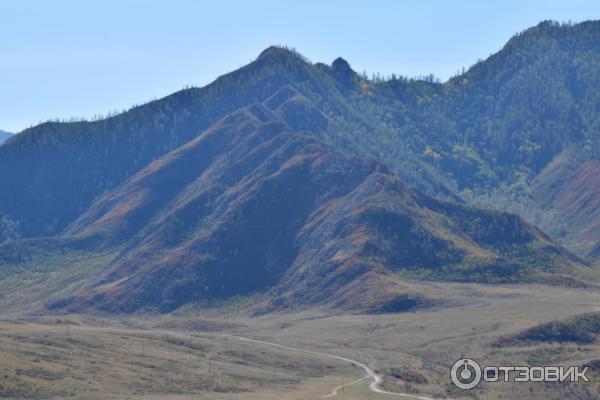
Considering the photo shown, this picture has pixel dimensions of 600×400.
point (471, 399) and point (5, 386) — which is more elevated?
point (5, 386)

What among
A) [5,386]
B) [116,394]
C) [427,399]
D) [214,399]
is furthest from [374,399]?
[5,386]

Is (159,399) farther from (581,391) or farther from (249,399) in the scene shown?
(581,391)

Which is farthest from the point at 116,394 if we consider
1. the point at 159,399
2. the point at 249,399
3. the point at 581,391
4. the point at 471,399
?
the point at 581,391

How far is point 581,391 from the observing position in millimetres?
199750

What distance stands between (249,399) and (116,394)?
22.1 metres

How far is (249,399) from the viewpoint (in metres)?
197

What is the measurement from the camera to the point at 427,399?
197875 mm

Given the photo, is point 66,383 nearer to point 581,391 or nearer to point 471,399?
point 471,399

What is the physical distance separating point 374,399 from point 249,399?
20830mm

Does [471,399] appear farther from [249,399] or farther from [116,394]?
[116,394]

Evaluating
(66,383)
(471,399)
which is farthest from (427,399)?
(66,383)

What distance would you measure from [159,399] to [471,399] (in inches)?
2065

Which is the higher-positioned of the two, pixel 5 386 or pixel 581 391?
Result: pixel 5 386

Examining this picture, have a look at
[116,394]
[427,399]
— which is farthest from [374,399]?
[116,394]
